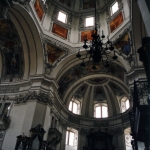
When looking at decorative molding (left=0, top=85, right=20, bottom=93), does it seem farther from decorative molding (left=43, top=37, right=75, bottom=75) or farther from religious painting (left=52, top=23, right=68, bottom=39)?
religious painting (left=52, top=23, right=68, bottom=39)

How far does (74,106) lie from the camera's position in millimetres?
16641

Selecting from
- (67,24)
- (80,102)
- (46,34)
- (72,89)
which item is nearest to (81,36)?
(67,24)

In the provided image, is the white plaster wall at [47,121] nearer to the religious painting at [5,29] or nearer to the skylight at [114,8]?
the religious painting at [5,29]

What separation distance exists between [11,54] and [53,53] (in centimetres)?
286

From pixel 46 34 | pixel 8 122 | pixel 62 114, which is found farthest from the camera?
pixel 62 114

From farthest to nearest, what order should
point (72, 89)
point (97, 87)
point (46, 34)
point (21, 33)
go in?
point (97, 87) < point (72, 89) < point (46, 34) < point (21, 33)

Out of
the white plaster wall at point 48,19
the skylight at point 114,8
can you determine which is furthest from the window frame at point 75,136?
the skylight at point 114,8

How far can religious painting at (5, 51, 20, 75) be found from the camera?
13250 mm

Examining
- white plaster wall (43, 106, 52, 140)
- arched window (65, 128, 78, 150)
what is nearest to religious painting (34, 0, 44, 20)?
white plaster wall (43, 106, 52, 140)

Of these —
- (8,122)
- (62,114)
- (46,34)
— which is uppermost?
(46,34)

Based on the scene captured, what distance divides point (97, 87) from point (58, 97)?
464cm

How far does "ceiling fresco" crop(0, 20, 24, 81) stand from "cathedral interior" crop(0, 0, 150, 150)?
0.06m

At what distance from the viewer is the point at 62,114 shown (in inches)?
565

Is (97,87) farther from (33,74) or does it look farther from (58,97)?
(33,74)
